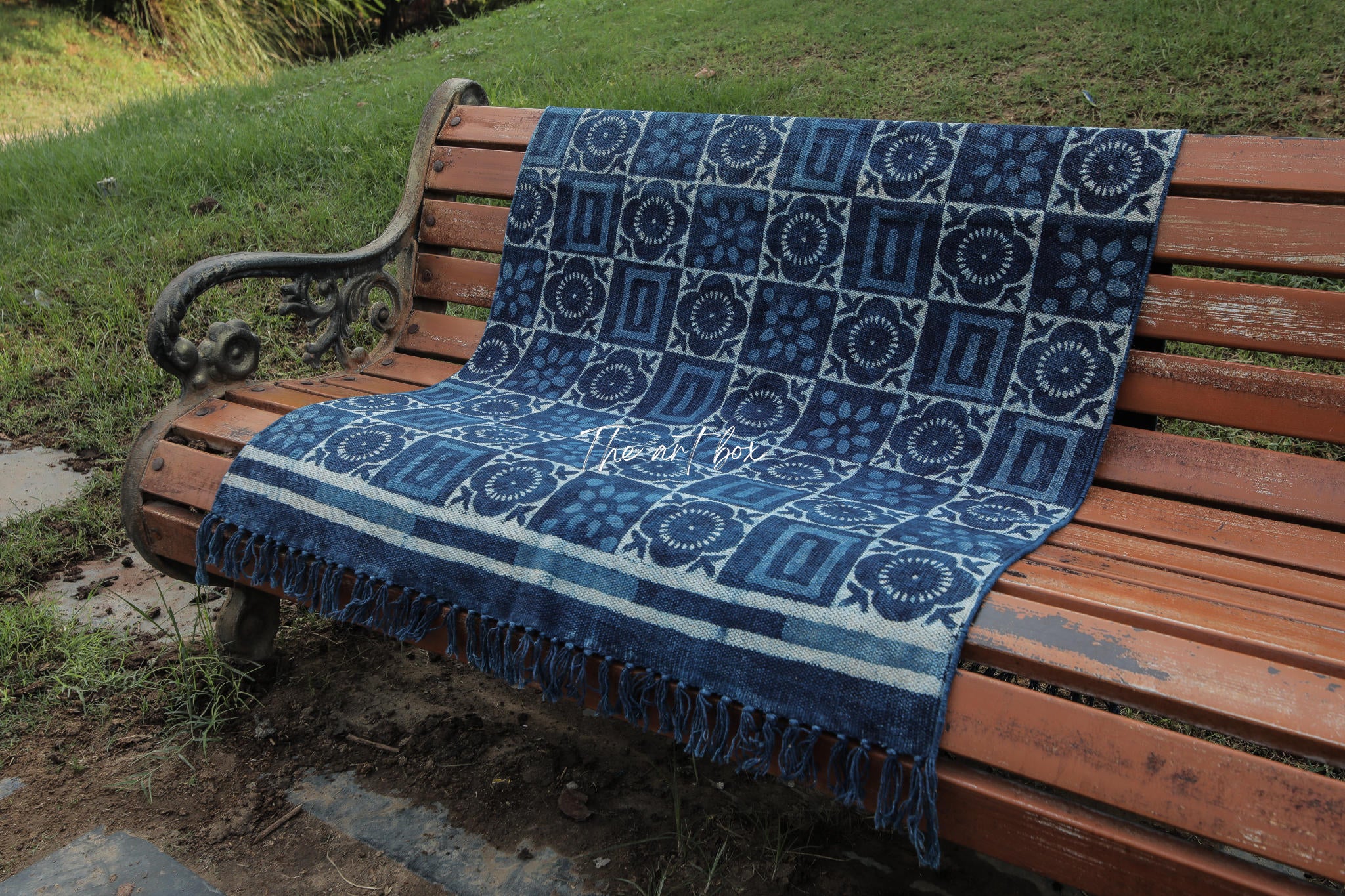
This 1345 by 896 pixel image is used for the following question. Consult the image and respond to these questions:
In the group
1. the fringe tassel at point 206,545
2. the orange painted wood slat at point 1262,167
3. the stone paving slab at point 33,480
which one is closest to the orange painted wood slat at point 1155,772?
the orange painted wood slat at point 1262,167

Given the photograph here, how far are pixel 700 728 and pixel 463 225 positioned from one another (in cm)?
180

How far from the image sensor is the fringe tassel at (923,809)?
1.40m

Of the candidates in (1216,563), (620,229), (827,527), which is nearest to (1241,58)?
(620,229)

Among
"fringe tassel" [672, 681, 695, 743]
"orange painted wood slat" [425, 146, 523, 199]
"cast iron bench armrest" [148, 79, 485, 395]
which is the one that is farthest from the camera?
"orange painted wood slat" [425, 146, 523, 199]

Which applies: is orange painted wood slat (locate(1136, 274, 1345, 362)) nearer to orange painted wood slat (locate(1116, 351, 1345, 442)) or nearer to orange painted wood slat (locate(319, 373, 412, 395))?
orange painted wood slat (locate(1116, 351, 1345, 442))

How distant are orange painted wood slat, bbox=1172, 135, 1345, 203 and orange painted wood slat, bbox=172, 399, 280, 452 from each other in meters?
1.99

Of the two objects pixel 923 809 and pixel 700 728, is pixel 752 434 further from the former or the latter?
pixel 923 809

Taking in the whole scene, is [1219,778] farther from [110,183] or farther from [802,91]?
[110,183]

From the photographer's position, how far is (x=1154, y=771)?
1.27 metres

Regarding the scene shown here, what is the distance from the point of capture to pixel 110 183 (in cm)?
508

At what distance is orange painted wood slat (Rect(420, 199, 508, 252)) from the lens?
2861 mm

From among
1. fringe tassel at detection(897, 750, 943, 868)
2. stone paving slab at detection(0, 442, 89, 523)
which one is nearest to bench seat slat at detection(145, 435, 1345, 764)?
fringe tassel at detection(897, 750, 943, 868)

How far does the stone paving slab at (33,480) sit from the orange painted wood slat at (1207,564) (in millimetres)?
3076

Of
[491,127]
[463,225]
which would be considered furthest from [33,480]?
[491,127]
